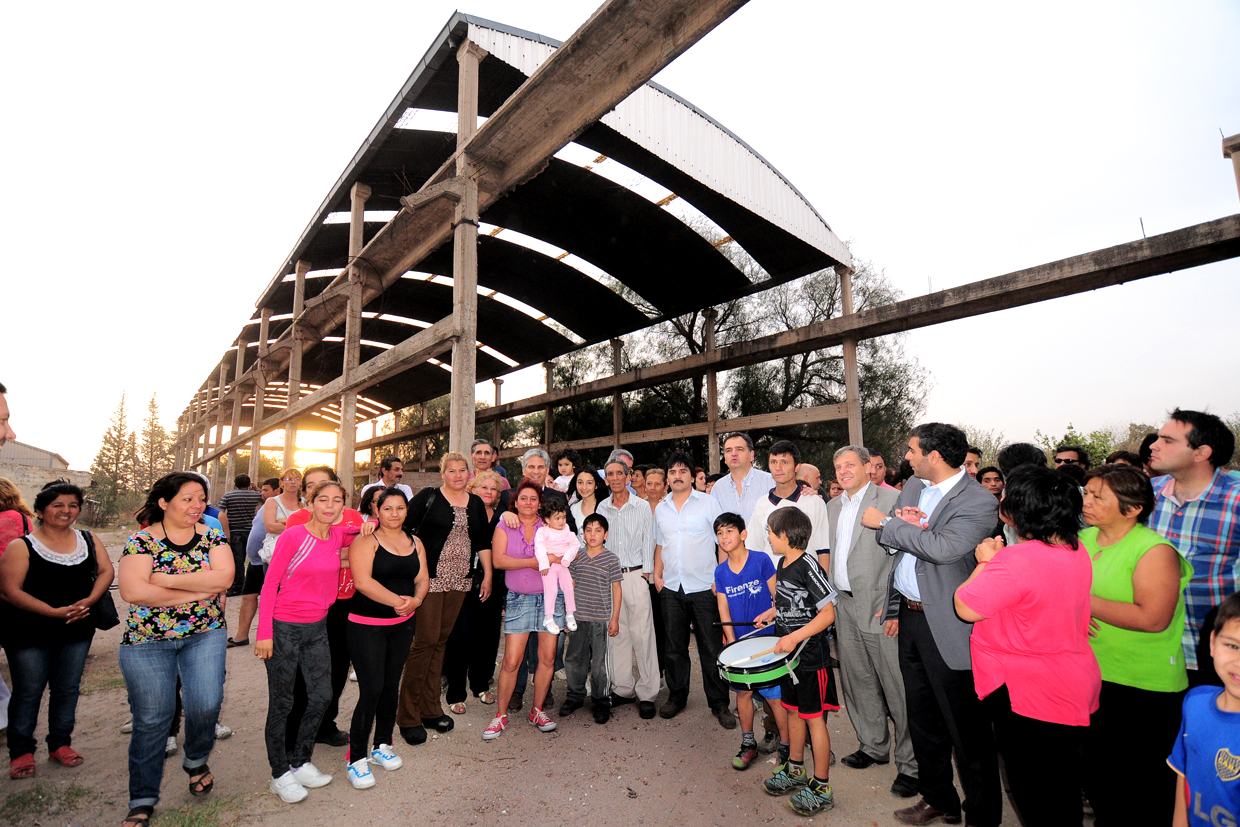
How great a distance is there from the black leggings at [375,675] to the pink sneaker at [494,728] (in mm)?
715

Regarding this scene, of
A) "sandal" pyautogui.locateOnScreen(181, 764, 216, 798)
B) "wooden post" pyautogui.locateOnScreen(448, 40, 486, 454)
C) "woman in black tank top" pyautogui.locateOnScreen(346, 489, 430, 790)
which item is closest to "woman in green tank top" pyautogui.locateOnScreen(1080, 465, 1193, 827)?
"woman in black tank top" pyautogui.locateOnScreen(346, 489, 430, 790)

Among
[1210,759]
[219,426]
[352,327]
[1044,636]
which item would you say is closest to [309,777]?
[1044,636]

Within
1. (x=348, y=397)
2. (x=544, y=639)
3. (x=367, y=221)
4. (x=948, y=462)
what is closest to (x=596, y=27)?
(x=948, y=462)

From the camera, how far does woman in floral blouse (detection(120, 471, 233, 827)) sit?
305 cm

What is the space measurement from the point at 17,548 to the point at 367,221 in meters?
9.75

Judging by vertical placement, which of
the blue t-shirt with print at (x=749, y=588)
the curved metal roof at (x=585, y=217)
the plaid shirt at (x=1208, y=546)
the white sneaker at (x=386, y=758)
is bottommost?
the white sneaker at (x=386, y=758)

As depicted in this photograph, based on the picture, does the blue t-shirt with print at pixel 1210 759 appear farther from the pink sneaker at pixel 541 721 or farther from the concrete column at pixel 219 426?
the concrete column at pixel 219 426

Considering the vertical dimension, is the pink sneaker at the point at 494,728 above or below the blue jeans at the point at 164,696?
below

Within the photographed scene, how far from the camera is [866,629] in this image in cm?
361

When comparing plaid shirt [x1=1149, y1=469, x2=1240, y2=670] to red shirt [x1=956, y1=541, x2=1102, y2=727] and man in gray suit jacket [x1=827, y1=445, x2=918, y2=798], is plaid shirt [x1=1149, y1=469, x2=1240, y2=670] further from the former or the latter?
man in gray suit jacket [x1=827, y1=445, x2=918, y2=798]

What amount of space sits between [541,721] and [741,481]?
261cm

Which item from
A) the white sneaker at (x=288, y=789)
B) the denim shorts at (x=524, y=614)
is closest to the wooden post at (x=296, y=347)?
the denim shorts at (x=524, y=614)

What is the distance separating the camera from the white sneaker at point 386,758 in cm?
370

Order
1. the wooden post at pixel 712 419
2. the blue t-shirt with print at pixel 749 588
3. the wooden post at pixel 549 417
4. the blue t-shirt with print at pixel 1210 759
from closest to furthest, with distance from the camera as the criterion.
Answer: the blue t-shirt with print at pixel 1210 759
the blue t-shirt with print at pixel 749 588
the wooden post at pixel 712 419
the wooden post at pixel 549 417
